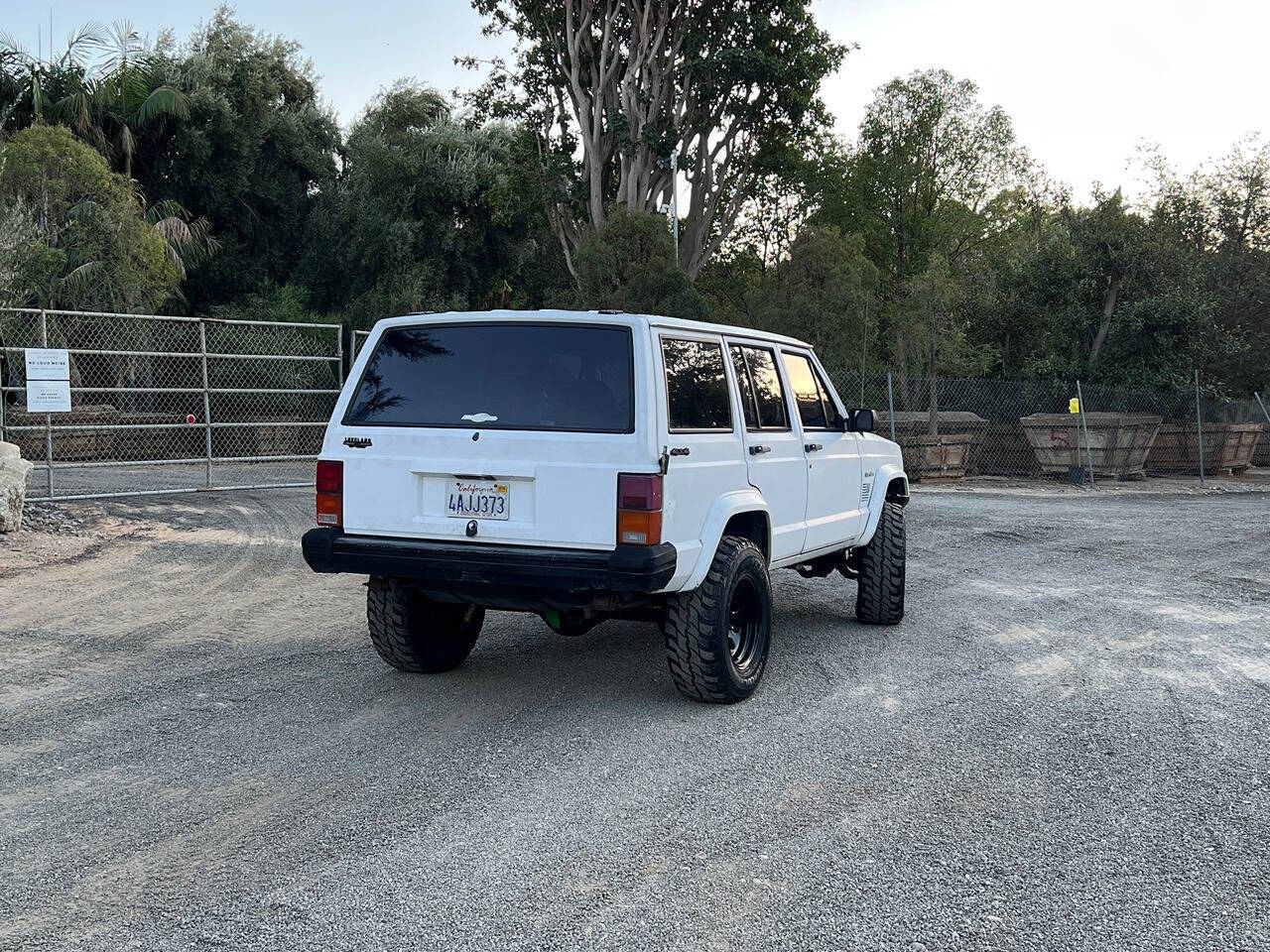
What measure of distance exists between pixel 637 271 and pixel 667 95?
338 inches

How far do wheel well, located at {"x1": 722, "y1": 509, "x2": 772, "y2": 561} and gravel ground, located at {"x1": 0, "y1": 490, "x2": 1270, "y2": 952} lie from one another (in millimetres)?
792

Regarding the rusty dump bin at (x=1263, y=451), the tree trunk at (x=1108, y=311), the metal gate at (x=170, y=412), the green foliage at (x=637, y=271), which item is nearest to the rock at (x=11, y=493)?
the metal gate at (x=170, y=412)

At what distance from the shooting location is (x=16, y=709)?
546 centimetres

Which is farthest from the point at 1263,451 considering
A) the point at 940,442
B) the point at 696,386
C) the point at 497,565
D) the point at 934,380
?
the point at 497,565

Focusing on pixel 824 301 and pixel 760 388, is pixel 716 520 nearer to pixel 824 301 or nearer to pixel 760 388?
pixel 760 388

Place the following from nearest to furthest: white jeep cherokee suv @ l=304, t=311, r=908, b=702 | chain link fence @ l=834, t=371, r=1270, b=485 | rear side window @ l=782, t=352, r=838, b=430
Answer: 1. white jeep cherokee suv @ l=304, t=311, r=908, b=702
2. rear side window @ l=782, t=352, r=838, b=430
3. chain link fence @ l=834, t=371, r=1270, b=485

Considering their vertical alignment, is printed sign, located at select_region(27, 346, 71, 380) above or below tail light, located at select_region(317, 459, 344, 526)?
above

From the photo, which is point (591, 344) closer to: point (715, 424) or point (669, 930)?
point (715, 424)

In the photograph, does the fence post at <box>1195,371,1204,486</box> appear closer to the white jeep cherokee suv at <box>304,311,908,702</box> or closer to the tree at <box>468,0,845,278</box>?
the tree at <box>468,0,845,278</box>

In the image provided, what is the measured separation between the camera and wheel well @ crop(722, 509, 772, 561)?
19.3 feet

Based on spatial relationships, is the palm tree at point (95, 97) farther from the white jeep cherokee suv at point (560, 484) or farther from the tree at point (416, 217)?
the white jeep cherokee suv at point (560, 484)

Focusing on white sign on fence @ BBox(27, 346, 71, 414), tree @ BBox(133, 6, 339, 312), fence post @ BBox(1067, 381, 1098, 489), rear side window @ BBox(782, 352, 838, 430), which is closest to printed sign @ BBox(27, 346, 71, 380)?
white sign on fence @ BBox(27, 346, 71, 414)

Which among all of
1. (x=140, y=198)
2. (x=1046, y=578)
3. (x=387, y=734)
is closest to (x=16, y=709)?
(x=387, y=734)

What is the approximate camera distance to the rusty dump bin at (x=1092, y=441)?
71.2 feet
